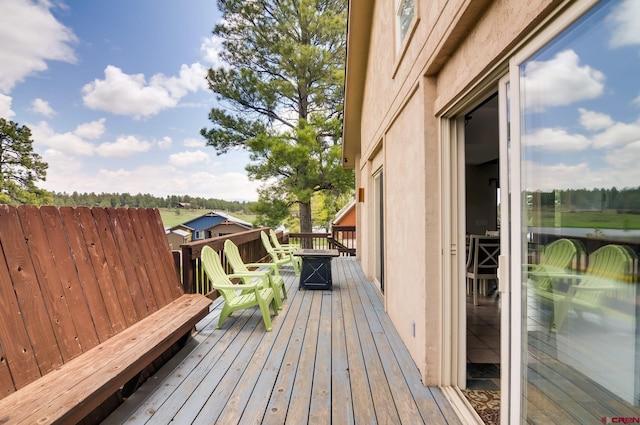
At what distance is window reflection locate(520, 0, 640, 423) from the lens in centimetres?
97

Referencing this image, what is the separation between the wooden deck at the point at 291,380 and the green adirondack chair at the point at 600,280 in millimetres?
1257

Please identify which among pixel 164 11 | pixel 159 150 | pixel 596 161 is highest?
pixel 164 11

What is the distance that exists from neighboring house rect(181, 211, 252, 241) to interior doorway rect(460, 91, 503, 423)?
12.9 meters

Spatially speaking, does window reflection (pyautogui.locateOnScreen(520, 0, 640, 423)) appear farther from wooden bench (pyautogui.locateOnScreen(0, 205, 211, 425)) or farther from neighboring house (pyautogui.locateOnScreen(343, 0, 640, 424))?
wooden bench (pyautogui.locateOnScreen(0, 205, 211, 425))

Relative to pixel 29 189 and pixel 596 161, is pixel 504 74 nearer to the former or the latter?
pixel 596 161

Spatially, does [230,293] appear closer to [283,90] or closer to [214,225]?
[283,90]

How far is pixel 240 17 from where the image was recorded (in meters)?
12.3

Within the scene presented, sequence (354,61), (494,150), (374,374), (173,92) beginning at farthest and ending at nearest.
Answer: (173,92), (354,61), (494,150), (374,374)

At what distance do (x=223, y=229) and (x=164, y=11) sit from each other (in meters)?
11.9

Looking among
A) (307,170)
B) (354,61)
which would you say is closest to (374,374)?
Answer: (354,61)

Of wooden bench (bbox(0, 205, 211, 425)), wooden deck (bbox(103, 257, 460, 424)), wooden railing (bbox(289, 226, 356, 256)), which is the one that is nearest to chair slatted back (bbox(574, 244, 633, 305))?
wooden deck (bbox(103, 257, 460, 424))

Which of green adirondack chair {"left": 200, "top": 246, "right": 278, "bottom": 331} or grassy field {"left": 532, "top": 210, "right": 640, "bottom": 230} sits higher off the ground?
grassy field {"left": 532, "top": 210, "right": 640, "bottom": 230}

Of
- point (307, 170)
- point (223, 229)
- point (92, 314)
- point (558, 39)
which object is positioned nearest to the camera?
point (558, 39)

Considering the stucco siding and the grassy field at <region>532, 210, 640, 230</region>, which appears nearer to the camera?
the grassy field at <region>532, 210, 640, 230</region>
